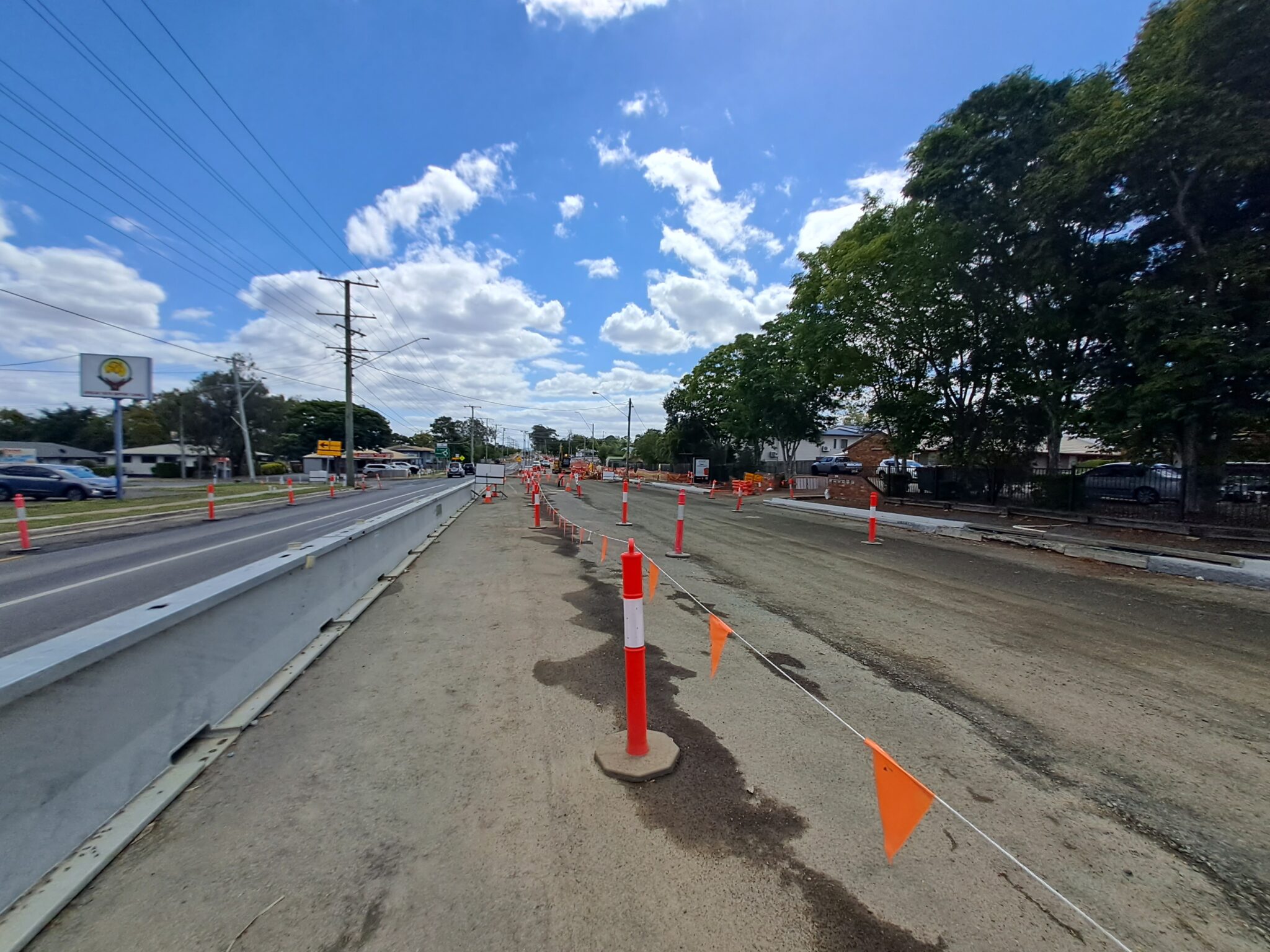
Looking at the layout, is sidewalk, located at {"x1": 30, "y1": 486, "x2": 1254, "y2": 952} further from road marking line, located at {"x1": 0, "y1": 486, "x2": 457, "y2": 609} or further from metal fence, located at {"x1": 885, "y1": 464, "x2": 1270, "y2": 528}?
metal fence, located at {"x1": 885, "y1": 464, "x2": 1270, "y2": 528}

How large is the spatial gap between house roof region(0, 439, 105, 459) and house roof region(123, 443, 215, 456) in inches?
117

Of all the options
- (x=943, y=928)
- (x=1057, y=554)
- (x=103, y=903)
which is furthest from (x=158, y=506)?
(x=1057, y=554)

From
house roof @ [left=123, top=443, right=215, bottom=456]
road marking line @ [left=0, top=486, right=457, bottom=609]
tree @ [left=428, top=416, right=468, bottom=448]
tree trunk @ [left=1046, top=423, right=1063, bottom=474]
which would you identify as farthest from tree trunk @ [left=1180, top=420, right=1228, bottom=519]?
tree @ [left=428, top=416, right=468, bottom=448]

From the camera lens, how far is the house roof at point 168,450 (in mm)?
59225

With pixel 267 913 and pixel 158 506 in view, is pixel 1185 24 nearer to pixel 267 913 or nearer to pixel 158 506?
pixel 267 913

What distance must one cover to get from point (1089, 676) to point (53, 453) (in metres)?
78.6

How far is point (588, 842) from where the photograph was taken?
2635mm

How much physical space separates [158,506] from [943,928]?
2674 centimetres

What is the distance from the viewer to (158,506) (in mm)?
21062

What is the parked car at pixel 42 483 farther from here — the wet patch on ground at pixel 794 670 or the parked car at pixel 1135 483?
the parked car at pixel 1135 483

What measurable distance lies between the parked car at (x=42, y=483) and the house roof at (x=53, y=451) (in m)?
37.9

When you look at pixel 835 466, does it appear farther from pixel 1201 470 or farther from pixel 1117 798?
pixel 1117 798

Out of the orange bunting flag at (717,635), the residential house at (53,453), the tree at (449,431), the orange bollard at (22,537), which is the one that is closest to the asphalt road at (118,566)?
the orange bollard at (22,537)

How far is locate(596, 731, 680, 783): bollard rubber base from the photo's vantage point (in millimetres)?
3150
